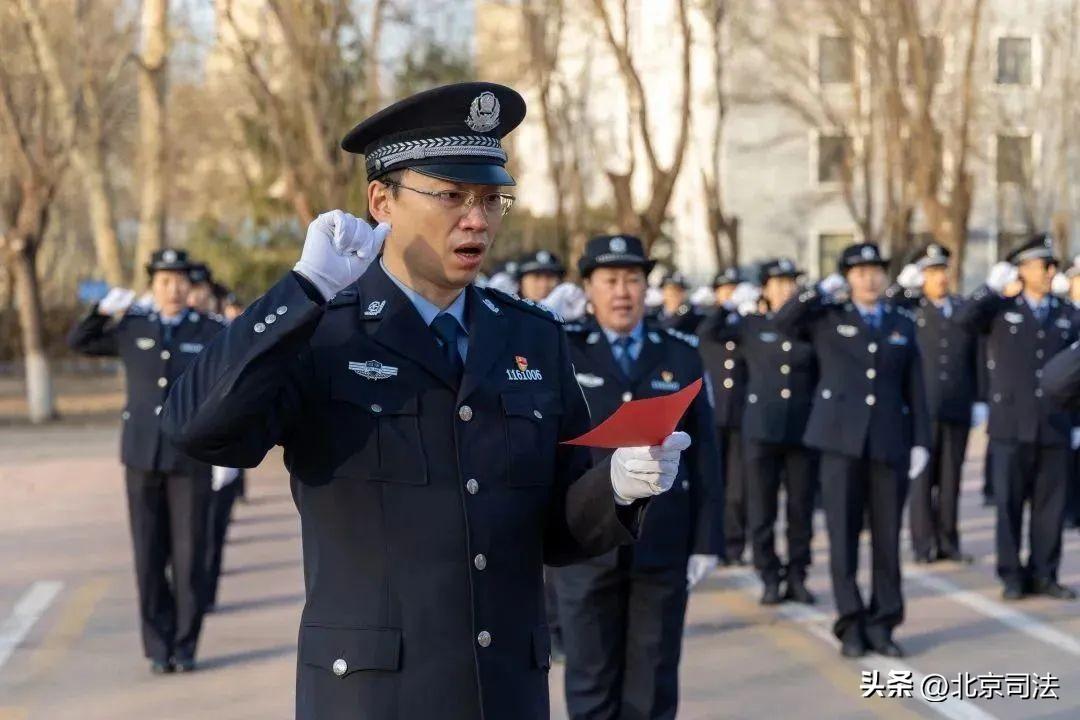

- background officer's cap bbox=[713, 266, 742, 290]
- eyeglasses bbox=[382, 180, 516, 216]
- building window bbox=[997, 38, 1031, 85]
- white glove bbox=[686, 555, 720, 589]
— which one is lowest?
white glove bbox=[686, 555, 720, 589]

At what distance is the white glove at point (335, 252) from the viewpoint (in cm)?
325

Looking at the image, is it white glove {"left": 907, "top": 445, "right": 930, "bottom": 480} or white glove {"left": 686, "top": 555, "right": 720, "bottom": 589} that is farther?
white glove {"left": 907, "top": 445, "right": 930, "bottom": 480}

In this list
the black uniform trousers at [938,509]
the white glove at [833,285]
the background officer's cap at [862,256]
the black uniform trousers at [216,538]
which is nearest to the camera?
the background officer's cap at [862,256]

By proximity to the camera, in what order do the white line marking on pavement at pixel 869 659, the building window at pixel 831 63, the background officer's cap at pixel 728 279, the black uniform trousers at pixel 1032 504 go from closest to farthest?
the white line marking on pavement at pixel 869 659, the black uniform trousers at pixel 1032 504, the background officer's cap at pixel 728 279, the building window at pixel 831 63

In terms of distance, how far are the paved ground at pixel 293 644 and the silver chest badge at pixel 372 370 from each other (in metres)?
4.48

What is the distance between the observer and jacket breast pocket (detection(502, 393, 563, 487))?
3402 mm

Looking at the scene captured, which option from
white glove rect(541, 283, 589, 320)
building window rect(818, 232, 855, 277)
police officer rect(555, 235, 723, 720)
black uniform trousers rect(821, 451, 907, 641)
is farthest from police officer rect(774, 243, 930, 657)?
building window rect(818, 232, 855, 277)

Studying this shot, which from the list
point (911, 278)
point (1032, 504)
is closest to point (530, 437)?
point (1032, 504)

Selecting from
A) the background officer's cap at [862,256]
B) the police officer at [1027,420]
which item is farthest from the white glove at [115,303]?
the police officer at [1027,420]

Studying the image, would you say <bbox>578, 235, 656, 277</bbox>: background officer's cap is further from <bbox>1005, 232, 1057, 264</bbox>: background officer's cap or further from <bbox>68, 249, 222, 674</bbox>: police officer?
<bbox>1005, 232, 1057, 264</bbox>: background officer's cap

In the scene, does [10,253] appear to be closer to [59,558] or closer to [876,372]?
[59,558]

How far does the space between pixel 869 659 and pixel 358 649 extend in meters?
5.87

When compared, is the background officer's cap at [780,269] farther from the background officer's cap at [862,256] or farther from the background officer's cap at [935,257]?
the background officer's cap at [862,256]

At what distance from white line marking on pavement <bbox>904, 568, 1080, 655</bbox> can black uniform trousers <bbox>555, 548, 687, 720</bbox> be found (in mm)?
3418
